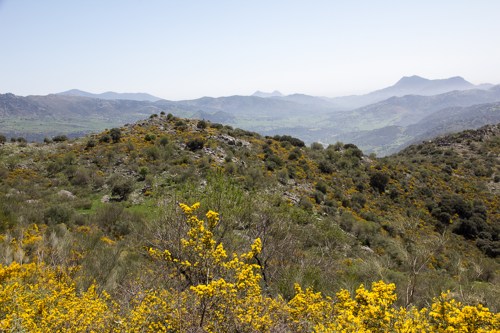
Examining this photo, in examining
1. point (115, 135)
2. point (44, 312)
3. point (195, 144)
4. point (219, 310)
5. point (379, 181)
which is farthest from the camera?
point (115, 135)

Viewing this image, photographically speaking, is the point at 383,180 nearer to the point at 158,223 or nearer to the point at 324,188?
the point at 324,188

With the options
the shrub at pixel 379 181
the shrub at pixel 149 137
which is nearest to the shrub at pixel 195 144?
the shrub at pixel 149 137

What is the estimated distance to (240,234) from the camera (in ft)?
41.3

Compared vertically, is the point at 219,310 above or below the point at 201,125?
below

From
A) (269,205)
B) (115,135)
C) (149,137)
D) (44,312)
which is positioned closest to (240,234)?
(269,205)

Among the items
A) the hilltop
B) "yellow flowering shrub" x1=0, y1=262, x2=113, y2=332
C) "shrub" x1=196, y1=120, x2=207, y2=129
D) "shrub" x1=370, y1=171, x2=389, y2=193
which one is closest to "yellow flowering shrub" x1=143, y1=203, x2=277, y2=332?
"yellow flowering shrub" x1=0, y1=262, x2=113, y2=332

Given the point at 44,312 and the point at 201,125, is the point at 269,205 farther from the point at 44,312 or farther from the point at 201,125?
the point at 201,125

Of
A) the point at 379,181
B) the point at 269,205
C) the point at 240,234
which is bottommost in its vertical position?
the point at 379,181

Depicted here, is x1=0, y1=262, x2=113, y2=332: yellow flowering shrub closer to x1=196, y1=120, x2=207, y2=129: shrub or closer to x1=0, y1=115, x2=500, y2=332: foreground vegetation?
x1=0, y1=115, x2=500, y2=332: foreground vegetation

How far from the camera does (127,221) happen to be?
1798 centimetres

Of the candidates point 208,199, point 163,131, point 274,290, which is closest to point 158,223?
point 208,199

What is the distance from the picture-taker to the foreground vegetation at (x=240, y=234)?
6273 mm

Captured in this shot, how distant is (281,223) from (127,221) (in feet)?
31.2

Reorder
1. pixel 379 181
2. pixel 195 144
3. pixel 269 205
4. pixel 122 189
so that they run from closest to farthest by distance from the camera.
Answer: pixel 269 205 → pixel 122 189 → pixel 195 144 → pixel 379 181
